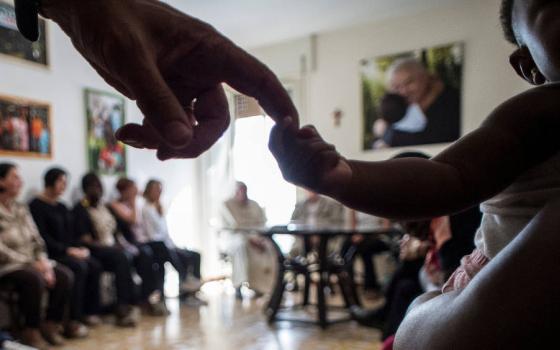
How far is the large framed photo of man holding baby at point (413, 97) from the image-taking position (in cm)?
430

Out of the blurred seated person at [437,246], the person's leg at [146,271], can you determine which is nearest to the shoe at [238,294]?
the person's leg at [146,271]

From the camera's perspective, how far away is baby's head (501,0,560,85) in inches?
15.6

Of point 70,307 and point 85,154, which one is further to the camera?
point 85,154

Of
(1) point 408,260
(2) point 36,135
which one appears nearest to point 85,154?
A: (2) point 36,135

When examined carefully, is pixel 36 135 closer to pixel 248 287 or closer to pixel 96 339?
pixel 96 339

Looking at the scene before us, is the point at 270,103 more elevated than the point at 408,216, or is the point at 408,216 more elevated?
the point at 270,103

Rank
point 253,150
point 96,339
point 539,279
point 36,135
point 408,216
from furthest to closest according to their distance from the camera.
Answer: point 36,135
point 96,339
point 253,150
point 408,216
point 539,279

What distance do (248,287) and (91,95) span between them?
2.27m

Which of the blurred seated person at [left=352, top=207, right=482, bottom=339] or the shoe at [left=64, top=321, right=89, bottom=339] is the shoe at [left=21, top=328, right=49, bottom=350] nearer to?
the shoe at [left=64, top=321, right=89, bottom=339]

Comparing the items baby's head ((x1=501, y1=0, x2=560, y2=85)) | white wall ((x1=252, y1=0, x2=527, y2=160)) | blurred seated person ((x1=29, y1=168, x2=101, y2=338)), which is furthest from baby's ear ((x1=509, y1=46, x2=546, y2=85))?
white wall ((x1=252, y1=0, x2=527, y2=160))

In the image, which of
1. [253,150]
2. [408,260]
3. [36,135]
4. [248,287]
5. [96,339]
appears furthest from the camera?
[248,287]

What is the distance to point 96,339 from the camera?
2945 millimetres

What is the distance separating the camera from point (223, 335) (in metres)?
2.92

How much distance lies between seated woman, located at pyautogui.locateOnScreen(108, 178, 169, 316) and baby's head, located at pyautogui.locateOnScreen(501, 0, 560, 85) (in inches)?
138
